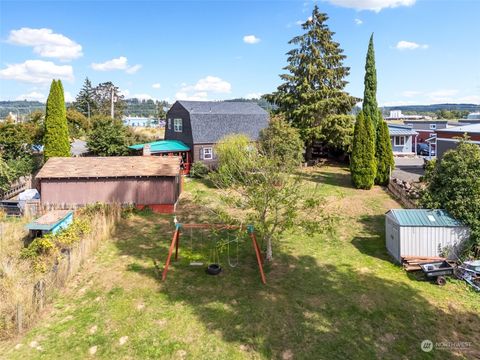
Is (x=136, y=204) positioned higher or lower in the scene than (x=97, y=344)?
higher

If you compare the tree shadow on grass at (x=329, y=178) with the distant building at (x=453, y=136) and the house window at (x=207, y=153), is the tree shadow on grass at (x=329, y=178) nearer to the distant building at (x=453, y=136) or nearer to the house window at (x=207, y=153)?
the distant building at (x=453, y=136)

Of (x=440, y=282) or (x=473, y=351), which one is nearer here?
(x=473, y=351)

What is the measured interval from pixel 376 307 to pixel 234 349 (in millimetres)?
4902

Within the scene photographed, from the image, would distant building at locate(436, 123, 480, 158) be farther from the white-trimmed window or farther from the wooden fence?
the wooden fence

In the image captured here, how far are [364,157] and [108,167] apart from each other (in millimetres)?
18527

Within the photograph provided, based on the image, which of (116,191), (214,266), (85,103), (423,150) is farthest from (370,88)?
(85,103)

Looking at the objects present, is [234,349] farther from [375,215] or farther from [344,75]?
[344,75]

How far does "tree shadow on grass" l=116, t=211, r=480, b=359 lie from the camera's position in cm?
896

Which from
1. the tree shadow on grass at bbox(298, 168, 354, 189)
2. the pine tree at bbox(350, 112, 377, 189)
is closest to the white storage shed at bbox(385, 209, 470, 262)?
the pine tree at bbox(350, 112, 377, 189)

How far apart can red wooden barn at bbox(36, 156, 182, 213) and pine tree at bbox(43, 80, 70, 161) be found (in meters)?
7.12

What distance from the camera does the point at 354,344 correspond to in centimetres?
903

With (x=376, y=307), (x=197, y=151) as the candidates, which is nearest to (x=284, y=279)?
(x=376, y=307)

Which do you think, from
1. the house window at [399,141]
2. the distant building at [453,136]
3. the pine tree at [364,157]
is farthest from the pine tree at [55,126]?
the house window at [399,141]

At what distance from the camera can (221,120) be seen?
3572cm
